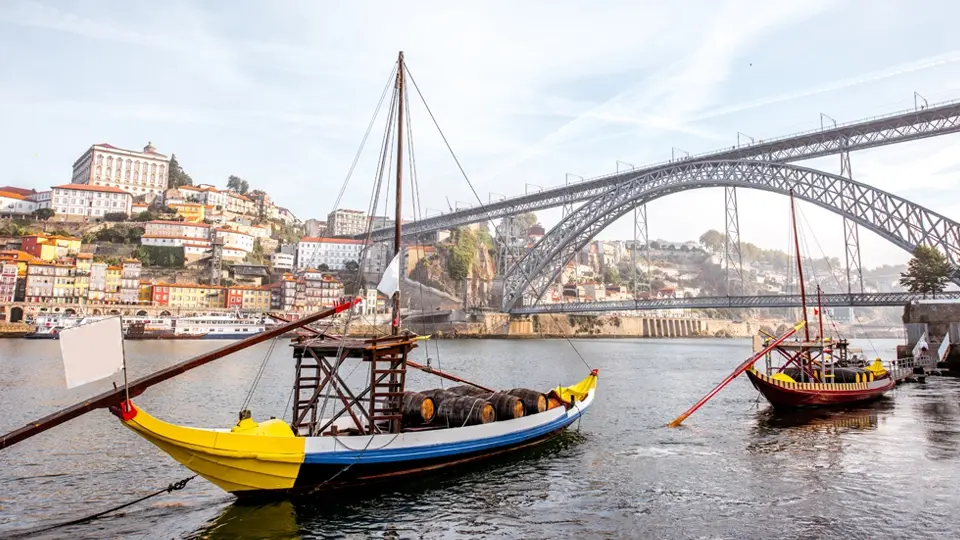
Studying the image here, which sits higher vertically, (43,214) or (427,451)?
(43,214)

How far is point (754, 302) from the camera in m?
61.0

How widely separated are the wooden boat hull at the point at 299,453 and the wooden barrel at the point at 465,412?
25cm

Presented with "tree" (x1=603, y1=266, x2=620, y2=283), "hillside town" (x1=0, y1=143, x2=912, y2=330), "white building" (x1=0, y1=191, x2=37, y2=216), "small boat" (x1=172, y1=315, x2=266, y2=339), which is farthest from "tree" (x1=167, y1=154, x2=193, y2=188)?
"tree" (x1=603, y1=266, x2=620, y2=283)

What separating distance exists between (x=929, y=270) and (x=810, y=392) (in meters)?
29.9

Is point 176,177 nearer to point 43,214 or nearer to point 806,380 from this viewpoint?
point 43,214

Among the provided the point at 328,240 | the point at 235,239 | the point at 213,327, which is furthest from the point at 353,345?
the point at 328,240

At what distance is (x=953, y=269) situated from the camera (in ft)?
136

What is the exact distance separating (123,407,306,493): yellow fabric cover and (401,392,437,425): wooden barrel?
2.97 meters

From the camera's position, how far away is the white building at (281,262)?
98000 mm

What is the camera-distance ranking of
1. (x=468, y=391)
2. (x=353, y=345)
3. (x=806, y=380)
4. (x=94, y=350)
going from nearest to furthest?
(x=94, y=350)
(x=353, y=345)
(x=468, y=391)
(x=806, y=380)

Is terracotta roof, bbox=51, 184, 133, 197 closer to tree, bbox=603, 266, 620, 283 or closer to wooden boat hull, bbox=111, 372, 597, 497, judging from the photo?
wooden boat hull, bbox=111, 372, 597, 497

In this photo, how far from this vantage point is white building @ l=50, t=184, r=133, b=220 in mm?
92438

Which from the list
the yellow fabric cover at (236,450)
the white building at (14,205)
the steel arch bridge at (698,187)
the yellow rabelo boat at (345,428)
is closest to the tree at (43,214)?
the white building at (14,205)

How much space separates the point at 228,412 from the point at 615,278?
139m
